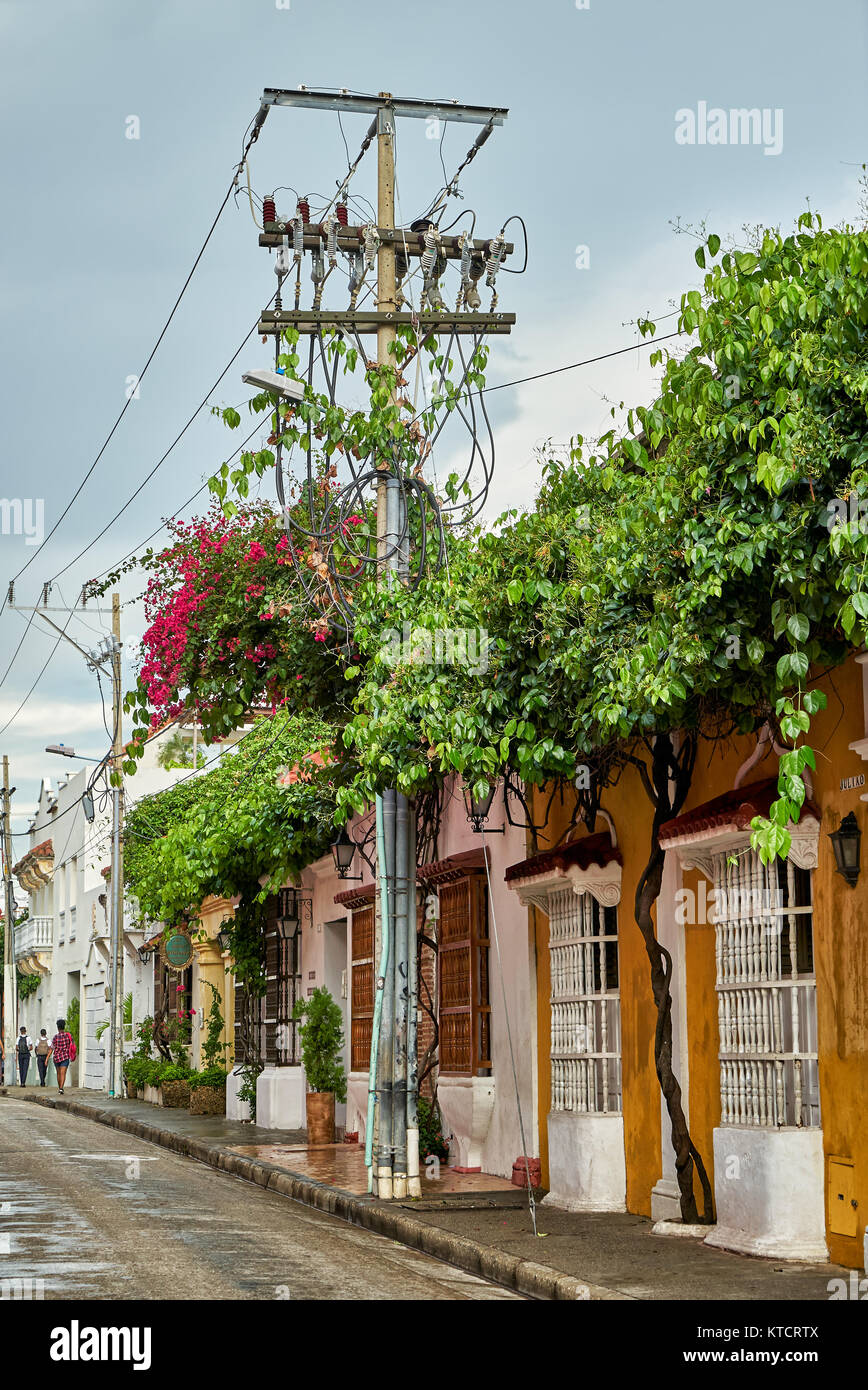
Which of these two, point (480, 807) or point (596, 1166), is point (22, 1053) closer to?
point (480, 807)

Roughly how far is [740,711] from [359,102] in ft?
24.3

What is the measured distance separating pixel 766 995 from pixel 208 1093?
18.9 metres

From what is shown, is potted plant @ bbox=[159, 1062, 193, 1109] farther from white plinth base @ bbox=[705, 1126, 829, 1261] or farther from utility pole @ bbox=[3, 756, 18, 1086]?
white plinth base @ bbox=[705, 1126, 829, 1261]

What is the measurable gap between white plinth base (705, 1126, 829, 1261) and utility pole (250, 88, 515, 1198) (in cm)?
422

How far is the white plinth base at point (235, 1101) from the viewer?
2598cm

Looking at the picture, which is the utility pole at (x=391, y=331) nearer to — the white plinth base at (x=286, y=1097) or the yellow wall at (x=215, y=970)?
the white plinth base at (x=286, y=1097)

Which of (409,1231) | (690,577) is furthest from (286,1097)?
(690,577)

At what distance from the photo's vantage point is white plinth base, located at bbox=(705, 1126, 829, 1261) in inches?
387

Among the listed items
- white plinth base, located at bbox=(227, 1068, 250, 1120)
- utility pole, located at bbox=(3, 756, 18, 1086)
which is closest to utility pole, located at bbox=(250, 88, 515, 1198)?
white plinth base, located at bbox=(227, 1068, 250, 1120)

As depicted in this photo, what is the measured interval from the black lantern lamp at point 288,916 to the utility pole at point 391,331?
9859mm

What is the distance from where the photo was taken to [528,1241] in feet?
36.6

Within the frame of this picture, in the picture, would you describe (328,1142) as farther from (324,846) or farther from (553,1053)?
(553,1053)

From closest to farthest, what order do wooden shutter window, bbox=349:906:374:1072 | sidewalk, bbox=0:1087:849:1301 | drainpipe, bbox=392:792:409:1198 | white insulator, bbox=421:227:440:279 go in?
sidewalk, bbox=0:1087:849:1301, drainpipe, bbox=392:792:409:1198, white insulator, bbox=421:227:440:279, wooden shutter window, bbox=349:906:374:1072
